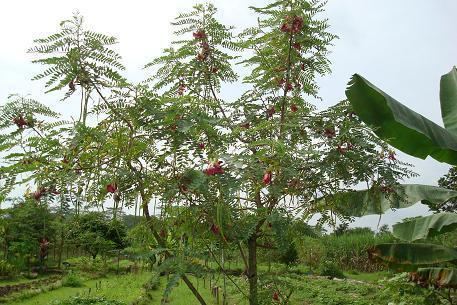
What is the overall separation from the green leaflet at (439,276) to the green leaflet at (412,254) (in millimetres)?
335

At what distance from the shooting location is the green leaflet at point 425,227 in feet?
16.5

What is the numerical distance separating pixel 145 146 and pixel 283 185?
2.36 ft

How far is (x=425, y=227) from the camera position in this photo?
5.09 m

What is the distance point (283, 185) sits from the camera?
2439mm

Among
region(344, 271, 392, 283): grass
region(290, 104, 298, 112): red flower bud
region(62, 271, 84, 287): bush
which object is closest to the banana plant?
region(290, 104, 298, 112): red flower bud

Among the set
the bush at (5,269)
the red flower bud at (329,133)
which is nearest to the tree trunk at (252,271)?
the red flower bud at (329,133)

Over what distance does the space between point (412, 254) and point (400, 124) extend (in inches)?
69.5

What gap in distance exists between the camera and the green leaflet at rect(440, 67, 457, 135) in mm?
5082

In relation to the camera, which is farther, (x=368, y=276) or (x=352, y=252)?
(x=352, y=252)


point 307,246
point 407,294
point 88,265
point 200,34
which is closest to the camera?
point 200,34

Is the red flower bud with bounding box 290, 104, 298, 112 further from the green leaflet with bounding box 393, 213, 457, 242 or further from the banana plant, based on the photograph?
the green leaflet with bounding box 393, 213, 457, 242

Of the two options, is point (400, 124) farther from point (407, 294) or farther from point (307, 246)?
point (407, 294)

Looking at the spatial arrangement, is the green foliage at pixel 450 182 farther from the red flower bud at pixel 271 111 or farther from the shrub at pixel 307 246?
the red flower bud at pixel 271 111

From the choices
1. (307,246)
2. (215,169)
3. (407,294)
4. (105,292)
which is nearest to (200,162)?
(215,169)
